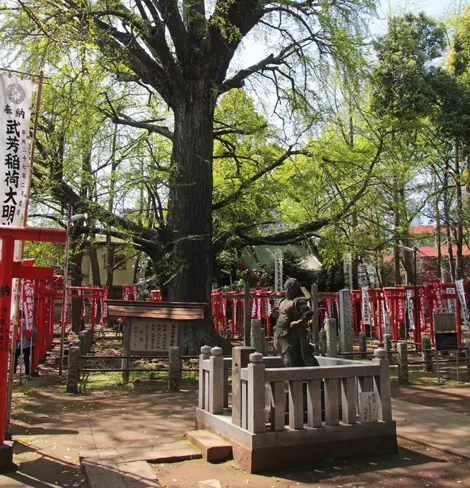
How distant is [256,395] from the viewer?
5031 mm

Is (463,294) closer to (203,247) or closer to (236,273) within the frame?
(203,247)

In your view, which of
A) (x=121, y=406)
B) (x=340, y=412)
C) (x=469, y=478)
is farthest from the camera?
(x=121, y=406)

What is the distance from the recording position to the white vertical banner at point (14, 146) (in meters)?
5.14

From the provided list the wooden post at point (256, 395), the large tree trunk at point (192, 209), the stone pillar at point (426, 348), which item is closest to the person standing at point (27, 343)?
the large tree trunk at point (192, 209)

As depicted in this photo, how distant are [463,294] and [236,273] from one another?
55.2 feet

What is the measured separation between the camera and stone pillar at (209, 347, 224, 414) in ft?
20.1

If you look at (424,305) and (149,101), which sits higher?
(149,101)

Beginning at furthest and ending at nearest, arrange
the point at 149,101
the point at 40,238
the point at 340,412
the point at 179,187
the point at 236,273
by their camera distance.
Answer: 1. the point at 236,273
2. the point at 149,101
3. the point at 179,187
4. the point at 340,412
5. the point at 40,238

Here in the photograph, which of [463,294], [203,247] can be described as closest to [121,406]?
[203,247]

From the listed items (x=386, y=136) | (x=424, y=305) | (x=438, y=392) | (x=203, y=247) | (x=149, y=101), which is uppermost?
(x=149, y=101)

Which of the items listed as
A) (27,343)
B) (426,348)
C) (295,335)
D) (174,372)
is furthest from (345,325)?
(27,343)

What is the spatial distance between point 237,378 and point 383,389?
182cm

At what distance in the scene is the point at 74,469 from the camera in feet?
16.6

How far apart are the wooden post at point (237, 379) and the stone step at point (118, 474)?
1.11 meters
